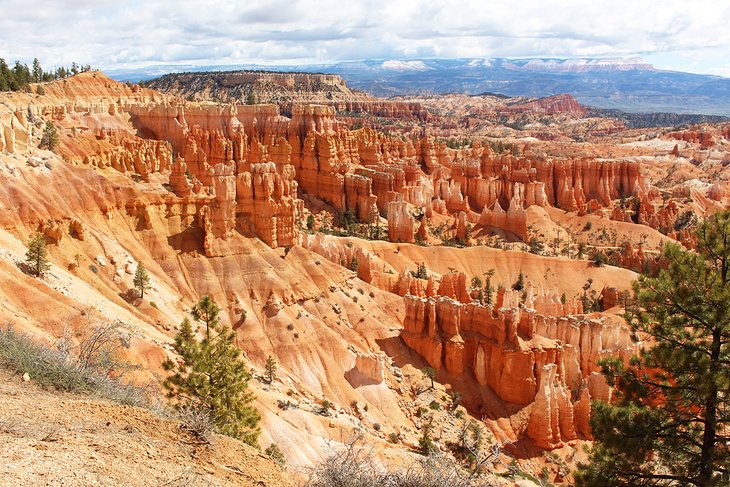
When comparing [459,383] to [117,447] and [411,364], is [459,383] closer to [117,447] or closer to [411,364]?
[411,364]

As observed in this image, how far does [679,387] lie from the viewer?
13.6 meters

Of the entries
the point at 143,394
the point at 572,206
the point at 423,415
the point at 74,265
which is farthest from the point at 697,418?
the point at 572,206

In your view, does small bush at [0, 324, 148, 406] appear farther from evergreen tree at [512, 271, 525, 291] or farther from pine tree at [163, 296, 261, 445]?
evergreen tree at [512, 271, 525, 291]

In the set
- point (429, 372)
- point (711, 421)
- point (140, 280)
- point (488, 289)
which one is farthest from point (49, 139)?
point (711, 421)

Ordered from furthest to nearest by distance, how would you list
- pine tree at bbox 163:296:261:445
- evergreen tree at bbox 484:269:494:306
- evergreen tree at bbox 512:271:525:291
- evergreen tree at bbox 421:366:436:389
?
evergreen tree at bbox 512:271:525:291 < evergreen tree at bbox 484:269:494:306 < evergreen tree at bbox 421:366:436:389 < pine tree at bbox 163:296:261:445

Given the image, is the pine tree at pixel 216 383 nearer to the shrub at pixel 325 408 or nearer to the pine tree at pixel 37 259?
the shrub at pixel 325 408

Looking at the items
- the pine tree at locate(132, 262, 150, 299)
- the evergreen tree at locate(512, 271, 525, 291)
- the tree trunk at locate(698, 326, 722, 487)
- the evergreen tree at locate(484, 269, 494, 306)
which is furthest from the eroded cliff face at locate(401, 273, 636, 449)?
the tree trunk at locate(698, 326, 722, 487)

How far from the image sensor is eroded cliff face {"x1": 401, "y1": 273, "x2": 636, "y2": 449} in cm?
3178

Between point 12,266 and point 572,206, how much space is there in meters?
73.2

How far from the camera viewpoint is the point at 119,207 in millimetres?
38031

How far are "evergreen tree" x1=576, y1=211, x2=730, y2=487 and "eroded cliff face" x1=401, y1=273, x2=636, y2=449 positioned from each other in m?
16.9

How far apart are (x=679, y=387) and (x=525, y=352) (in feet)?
66.0

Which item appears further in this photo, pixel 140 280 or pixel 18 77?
pixel 18 77

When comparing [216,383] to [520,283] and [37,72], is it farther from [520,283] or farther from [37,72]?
[37,72]
